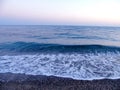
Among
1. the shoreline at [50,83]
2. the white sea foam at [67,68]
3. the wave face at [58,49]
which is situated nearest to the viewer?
the shoreline at [50,83]

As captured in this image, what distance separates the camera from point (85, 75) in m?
7.98

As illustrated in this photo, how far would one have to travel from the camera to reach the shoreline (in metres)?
6.55

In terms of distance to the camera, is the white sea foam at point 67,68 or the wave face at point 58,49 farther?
the wave face at point 58,49

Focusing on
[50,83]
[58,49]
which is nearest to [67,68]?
[50,83]

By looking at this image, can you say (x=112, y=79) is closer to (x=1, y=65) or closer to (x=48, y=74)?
(x=48, y=74)

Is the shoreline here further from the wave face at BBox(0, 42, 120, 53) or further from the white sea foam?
the wave face at BBox(0, 42, 120, 53)

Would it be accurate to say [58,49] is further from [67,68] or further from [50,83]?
[50,83]

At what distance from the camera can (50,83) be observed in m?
6.96

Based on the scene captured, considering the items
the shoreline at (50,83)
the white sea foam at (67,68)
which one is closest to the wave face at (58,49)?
the white sea foam at (67,68)

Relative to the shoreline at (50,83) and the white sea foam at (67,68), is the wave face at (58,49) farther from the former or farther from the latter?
the shoreline at (50,83)

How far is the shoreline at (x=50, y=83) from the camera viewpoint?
6.55m

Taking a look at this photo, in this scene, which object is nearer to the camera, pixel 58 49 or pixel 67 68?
pixel 67 68

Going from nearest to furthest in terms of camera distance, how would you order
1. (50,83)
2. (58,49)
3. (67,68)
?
1. (50,83)
2. (67,68)
3. (58,49)

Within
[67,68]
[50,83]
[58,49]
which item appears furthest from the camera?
[58,49]
